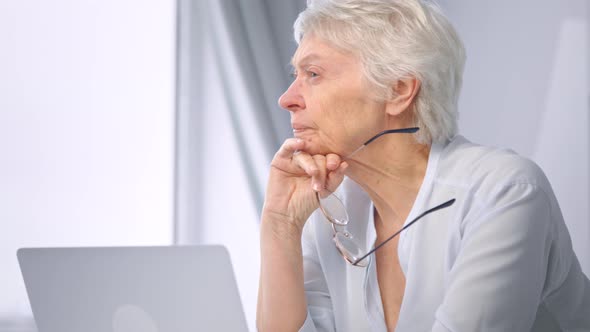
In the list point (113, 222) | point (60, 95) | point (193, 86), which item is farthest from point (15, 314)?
point (193, 86)

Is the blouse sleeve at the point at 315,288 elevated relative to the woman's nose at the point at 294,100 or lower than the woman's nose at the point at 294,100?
lower

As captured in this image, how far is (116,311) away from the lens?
1.09 m

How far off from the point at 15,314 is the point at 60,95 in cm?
75

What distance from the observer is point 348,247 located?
5.13 ft

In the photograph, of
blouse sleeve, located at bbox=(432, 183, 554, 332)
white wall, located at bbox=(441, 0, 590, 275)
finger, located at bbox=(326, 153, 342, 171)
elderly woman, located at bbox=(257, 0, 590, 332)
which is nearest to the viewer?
blouse sleeve, located at bbox=(432, 183, 554, 332)

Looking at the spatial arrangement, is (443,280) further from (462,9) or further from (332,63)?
(462,9)

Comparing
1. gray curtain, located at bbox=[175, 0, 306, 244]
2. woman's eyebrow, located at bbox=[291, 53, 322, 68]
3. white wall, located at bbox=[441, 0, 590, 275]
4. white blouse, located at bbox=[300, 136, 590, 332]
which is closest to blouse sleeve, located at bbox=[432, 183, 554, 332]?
white blouse, located at bbox=[300, 136, 590, 332]

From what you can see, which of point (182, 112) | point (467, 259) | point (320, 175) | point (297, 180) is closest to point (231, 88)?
point (182, 112)

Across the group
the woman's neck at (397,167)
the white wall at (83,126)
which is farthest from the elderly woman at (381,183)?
the white wall at (83,126)

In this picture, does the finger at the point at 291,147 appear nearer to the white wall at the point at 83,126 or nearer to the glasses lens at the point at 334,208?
the glasses lens at the point at 334,208

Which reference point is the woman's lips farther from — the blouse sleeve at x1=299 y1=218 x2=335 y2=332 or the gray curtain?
the gray curtain

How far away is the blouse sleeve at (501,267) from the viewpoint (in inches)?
47.4

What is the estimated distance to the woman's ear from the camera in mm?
1470

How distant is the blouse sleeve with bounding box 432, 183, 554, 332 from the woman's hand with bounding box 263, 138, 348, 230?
344 mm
